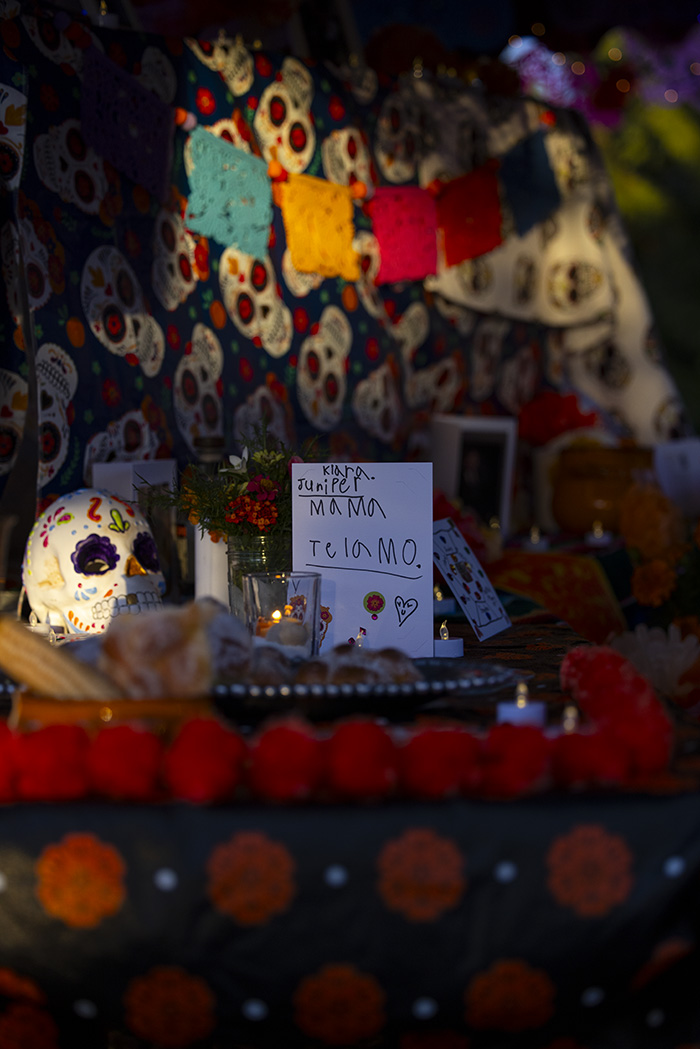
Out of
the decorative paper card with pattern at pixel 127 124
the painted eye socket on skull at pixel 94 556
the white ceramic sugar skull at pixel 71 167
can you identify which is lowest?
the painted eye socket on skull at pixel 94 556

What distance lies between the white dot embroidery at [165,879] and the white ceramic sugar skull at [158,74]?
6.69 ft

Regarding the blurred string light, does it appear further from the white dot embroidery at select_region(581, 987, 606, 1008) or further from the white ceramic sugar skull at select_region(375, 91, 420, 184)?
the white dot embroidery at select_region(581, 987, 606, 1008)

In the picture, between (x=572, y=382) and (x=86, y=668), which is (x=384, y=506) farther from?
(x=572, y=382)

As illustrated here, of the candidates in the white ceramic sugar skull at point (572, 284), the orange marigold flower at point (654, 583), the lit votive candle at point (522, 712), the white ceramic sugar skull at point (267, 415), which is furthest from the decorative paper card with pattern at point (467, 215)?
the lit votive candle at point (522, 712)

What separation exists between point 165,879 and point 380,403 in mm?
2459

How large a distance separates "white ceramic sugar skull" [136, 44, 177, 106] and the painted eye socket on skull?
1284mm

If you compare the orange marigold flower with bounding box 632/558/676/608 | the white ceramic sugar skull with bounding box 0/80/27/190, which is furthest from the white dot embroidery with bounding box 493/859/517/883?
the orange marigold flower with bounding box 632/558/676/608

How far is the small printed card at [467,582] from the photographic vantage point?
1.83 meters

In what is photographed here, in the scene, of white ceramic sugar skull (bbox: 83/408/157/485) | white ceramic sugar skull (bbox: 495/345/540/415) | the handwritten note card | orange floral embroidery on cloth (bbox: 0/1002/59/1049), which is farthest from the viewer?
white ceramic sugar skull (bbox: 495/345/540/415)

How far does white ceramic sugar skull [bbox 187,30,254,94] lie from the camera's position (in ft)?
8.55

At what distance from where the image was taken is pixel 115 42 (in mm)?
2312

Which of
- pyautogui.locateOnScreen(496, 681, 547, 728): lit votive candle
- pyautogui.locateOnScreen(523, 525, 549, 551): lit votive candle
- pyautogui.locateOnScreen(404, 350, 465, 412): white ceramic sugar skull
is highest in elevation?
pyautogui.locateOnScreen(404, 350, 465, 412): white ceramic sugar skull

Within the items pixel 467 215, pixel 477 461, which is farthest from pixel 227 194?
pixel 477 461

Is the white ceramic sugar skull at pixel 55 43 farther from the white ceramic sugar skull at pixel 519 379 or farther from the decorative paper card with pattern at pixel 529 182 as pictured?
the white ceramic sugar skull at pixel 519 379
